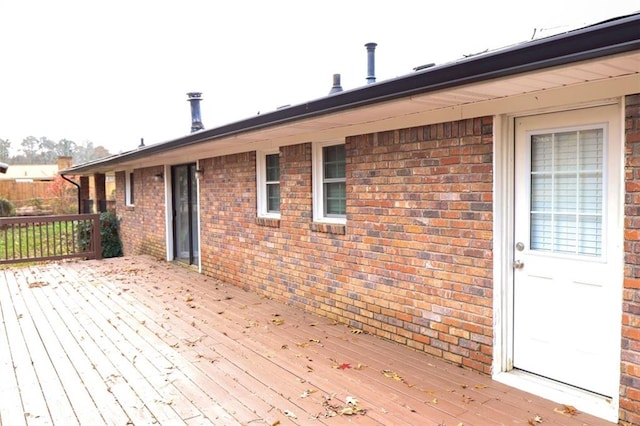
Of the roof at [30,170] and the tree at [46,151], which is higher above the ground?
the tree at [46,151]

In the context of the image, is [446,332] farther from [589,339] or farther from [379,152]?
[379,152]

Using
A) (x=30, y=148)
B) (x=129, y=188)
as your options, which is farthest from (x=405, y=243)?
(x=30, y=148)

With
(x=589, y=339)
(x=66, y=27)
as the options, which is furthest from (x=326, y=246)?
(x=66, y=27)

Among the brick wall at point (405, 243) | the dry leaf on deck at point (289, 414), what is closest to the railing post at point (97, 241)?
the brick wall at point (405, 243)

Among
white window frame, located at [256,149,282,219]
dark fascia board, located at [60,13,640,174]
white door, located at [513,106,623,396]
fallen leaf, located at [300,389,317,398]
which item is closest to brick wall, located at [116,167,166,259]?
white window frame, located at [256,149,282,219]

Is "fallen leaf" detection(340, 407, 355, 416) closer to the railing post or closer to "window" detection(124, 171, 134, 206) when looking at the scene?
the railing post

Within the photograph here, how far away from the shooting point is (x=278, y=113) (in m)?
4.61

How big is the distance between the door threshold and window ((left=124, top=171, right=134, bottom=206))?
38.1 ft

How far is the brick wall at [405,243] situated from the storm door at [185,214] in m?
3.34

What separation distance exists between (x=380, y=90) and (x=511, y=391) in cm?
244

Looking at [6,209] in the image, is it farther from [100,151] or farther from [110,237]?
[100,151]

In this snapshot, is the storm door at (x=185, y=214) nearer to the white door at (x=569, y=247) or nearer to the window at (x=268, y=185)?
the window at (x=268, y=185)

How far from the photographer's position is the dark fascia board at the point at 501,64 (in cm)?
207

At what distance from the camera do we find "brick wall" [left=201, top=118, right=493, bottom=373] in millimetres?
3773
